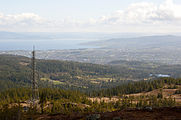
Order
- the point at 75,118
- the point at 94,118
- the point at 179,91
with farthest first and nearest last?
1. the point at 179,91
2. the point at 75,118
3. the point at 94,118

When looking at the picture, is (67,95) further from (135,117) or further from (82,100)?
(135,117)

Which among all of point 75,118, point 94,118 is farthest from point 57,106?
point 94,118

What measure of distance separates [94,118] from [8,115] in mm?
23662

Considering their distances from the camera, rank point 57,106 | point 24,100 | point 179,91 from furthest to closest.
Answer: point 179,91 → point 24,100 → point 57,106

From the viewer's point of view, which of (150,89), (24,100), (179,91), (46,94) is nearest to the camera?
(24,100)

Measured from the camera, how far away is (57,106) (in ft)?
257

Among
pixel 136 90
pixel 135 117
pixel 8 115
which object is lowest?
pixel 136 90

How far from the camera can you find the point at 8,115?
163 feet

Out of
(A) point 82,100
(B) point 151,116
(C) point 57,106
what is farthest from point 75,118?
(A) point 82,100

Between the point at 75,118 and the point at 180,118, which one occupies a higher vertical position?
the point at 180,118

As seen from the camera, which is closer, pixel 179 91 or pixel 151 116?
pixel 151 116

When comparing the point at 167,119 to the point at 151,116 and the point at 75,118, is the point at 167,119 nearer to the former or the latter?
the point at 151,116

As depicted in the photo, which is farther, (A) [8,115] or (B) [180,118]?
(A) [8,115]

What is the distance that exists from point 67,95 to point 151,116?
235 ft
